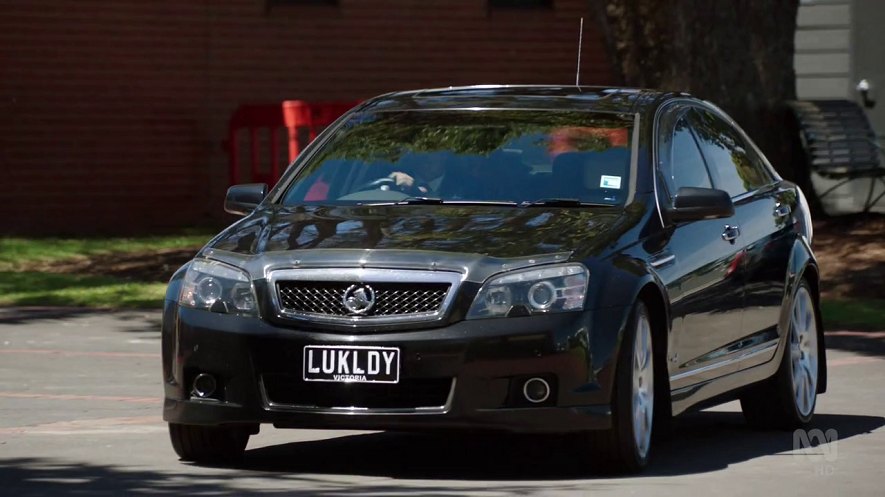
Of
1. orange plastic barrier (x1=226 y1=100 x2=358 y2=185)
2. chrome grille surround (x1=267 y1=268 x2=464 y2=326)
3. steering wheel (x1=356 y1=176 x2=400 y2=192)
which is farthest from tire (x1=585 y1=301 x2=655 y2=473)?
orange plastic barrier (x1=226 y1=100 x2=358 y2=185)

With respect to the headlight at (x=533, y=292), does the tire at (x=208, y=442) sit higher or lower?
lower

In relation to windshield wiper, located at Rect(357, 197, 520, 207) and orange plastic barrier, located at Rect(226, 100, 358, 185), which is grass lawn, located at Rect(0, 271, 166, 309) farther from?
windshield wiper, located at Rect(357, 197, 520, 207)

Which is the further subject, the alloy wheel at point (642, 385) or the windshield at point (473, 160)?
the windshield at point (473, 160)

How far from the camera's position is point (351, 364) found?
7977 millimetres

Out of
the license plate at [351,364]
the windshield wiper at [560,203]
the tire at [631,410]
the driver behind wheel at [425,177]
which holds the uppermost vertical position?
the driver behind wheel at [425,177]

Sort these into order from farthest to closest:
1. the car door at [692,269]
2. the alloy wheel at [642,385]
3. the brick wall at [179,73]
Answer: the brick wall at [179,73] < the car door at [692,269] < the alloy wheel at [642,385]

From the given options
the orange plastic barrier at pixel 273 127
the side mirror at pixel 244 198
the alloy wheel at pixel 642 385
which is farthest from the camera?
the orange plastic barrier at pixel 273 127

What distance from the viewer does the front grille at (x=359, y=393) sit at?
802 cm

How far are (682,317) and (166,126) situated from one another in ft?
54.9

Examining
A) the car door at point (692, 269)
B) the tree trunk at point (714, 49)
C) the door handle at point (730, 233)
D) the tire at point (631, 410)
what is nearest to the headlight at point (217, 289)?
the tire at point (631, 410)

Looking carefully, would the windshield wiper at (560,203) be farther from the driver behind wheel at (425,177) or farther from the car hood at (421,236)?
the driver behind wheel at (425,177)

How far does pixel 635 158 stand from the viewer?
A: 30.2ft

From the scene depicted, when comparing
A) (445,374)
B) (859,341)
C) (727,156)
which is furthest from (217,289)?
(859,341)

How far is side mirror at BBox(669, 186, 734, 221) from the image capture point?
895 cm
